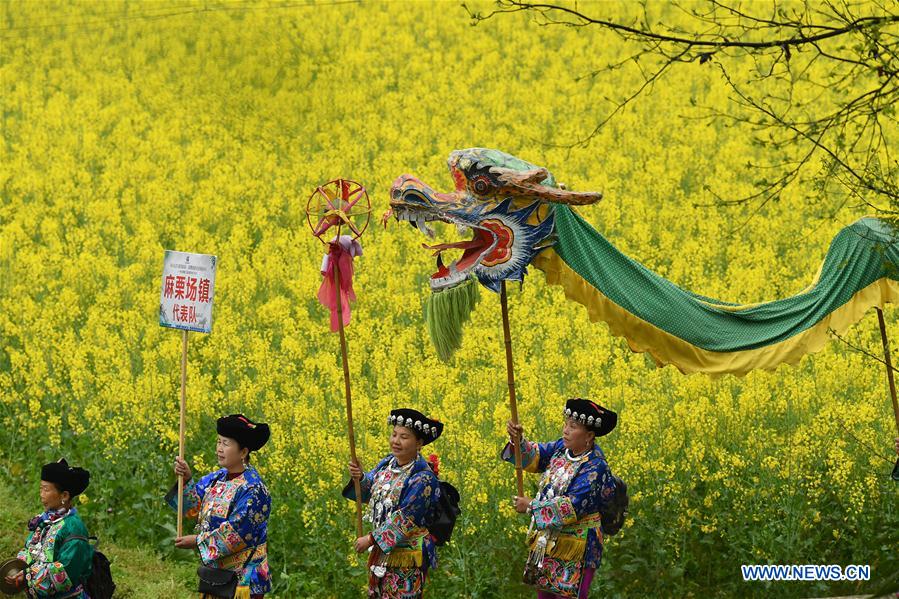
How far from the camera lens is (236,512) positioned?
7.32 metres

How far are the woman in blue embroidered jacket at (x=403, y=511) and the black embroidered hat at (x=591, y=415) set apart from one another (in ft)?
2.44

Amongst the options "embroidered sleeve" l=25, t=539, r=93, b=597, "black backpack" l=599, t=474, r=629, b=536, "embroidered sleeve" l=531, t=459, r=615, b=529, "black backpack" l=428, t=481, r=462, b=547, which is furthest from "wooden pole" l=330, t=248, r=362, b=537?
"embroidered sleeve" l=25, t=539, r=93, b=597

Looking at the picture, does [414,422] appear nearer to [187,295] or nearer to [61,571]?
[187,295]

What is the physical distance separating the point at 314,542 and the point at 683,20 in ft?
53.4

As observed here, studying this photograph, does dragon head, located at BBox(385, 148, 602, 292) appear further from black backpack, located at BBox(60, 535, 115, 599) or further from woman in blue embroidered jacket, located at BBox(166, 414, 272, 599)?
black backpack, located at BBox(60, 535, 115, 599)

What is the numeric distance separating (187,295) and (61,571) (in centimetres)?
169

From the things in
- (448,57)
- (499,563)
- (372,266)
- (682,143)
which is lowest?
(499,563)

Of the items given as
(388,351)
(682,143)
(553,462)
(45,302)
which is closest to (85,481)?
(553,462)

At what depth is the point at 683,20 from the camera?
78.7 feet

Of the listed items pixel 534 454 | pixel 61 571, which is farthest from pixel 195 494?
pixel 534 454

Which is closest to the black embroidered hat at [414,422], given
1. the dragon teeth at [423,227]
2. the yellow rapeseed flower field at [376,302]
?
the dragon teeth at [423,227]

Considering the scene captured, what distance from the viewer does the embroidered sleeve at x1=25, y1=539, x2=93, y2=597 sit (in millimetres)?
7246

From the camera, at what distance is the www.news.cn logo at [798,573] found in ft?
31.2

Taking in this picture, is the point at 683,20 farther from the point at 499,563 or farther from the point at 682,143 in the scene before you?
the point at 499,563
